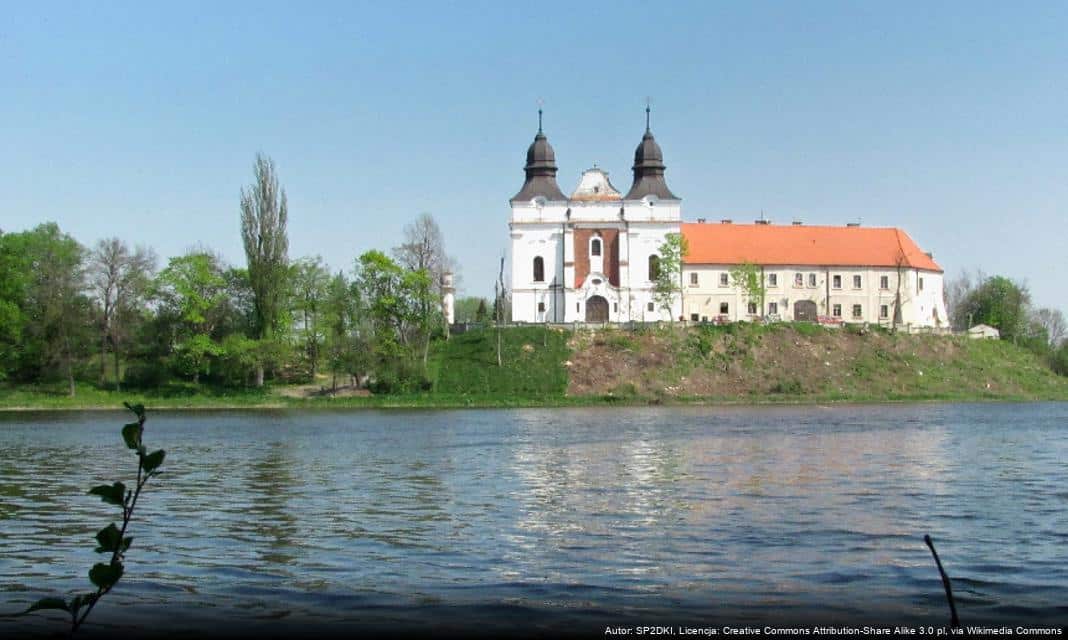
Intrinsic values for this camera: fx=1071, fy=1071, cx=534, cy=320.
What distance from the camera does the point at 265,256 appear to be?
71.0 metres

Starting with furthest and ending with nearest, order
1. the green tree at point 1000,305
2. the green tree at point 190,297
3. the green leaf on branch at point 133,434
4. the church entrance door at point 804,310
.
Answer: the green tree at point 1000,305 < the church entrance door at point 804,310 < the green tree at point 190,297 < the green leaf on branch at point 133,434

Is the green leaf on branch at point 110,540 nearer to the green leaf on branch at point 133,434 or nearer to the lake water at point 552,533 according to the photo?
the green leaf on branch at point 133,434

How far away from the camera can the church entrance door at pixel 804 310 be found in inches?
3600

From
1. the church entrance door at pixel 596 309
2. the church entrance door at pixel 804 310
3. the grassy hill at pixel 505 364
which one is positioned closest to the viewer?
the grassy hill at pixel 505 364

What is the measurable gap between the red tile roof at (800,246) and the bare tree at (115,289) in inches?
1721

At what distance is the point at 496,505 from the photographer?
2166 centimetres

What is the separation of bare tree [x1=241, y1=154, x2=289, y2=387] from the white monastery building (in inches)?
825

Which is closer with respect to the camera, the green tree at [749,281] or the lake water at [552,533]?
the lake water at [552,533]

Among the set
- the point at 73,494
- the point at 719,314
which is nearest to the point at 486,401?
the point at 719,314

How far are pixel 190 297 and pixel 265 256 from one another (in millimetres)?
7117

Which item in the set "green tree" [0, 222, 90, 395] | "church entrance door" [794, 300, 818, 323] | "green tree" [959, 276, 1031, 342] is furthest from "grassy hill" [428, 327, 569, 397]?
"green tree" [959, 276, 1031, 342]

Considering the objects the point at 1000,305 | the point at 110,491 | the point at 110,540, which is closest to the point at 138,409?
the point at 110,491

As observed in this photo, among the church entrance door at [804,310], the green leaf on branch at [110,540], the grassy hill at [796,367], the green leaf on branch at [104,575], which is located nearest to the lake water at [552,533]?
the green leaf on branch at [110,540]

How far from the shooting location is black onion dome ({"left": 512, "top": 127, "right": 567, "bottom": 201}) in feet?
285
